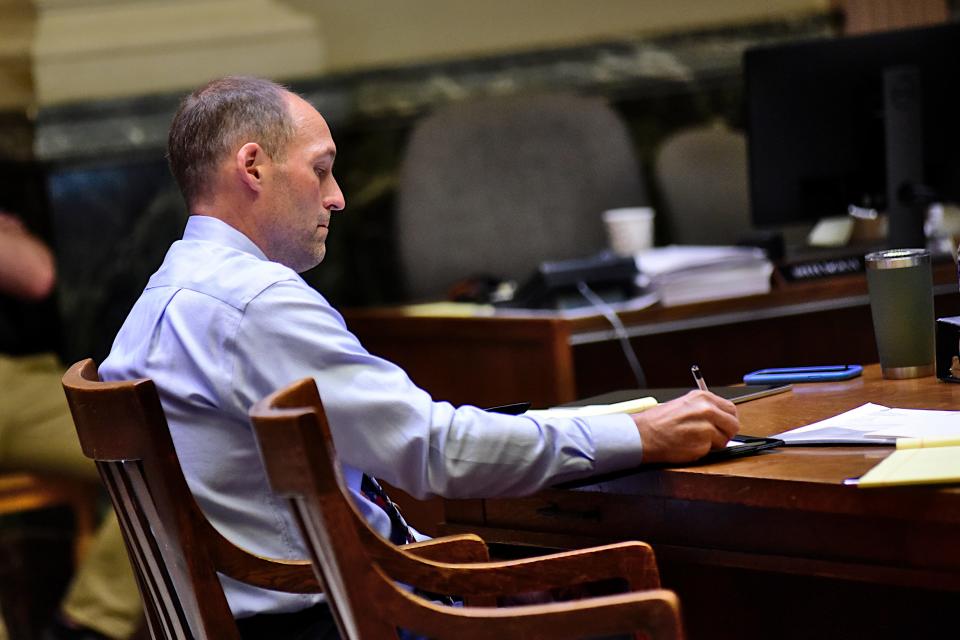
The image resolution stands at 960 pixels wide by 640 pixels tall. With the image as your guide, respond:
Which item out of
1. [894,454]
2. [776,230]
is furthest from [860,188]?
[894,454]

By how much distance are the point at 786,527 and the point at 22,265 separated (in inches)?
115

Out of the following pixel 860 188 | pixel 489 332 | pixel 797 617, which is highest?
Result: pixel 860 188

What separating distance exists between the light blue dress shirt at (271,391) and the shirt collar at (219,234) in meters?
0.08

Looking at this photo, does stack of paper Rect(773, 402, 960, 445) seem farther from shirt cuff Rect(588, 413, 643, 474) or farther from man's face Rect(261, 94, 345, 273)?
man's face Rect(261, 94, 345, 273)

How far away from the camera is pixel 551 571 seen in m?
1.49

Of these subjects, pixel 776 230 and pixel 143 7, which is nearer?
pixel 776 230

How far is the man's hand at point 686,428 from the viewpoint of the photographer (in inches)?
61.4

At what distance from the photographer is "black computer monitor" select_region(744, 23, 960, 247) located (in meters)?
2.91

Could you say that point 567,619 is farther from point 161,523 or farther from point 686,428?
point 161,523

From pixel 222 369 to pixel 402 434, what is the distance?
0.21 m

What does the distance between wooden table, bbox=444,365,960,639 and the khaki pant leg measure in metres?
1.91

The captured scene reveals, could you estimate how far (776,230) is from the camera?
3.57m

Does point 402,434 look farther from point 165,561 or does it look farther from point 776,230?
point 776,230

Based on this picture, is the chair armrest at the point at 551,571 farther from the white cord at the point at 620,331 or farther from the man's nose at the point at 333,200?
the white cord at the point at 620,331
